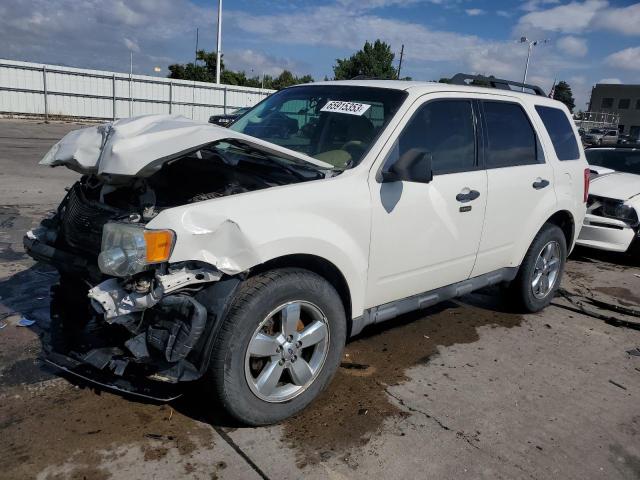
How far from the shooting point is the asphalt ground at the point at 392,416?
8.79 ft

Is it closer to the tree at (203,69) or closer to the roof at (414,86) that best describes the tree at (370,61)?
the tree at (203,69)

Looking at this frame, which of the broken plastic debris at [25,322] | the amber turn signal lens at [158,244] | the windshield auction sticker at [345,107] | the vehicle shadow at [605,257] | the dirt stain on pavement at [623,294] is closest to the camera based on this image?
the amber turn signal lens at [158,244]

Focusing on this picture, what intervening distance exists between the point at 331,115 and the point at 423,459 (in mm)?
2337

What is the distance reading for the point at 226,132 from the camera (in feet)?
9.96

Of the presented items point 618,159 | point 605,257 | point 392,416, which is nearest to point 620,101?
point 618,159

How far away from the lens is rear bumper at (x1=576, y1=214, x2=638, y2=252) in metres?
6.80

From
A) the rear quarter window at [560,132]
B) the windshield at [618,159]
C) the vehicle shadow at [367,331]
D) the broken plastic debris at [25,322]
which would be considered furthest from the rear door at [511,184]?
the windshield at [618,159]

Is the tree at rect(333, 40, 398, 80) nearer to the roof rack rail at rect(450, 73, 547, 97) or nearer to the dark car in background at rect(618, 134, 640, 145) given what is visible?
the dark car in background at rect(618, 134, 640, 145)

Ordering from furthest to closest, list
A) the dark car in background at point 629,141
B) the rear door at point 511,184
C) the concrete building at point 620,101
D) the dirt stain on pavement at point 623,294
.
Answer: the concrete building at point 620,101 < the dark car in background at point 629,141 < the dirt stain on pavement at point 623,294 < the rear door at point 511,184

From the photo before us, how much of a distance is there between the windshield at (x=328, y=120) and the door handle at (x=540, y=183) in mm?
1574

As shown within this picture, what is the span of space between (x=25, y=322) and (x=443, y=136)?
3.37 metres

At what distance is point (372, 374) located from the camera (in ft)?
12.1

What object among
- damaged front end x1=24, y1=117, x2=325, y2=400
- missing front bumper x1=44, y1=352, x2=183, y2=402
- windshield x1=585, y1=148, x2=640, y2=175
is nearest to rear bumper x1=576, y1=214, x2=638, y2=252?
windshield x1=585, y1=148, x2=640, y2=175

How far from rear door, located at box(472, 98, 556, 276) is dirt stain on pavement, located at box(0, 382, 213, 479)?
254 cm
